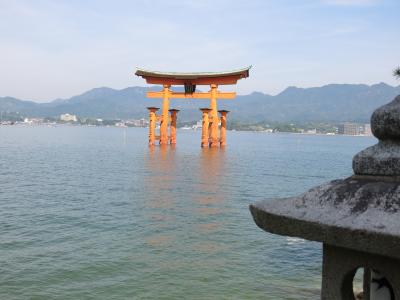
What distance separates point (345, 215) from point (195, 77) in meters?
42.4

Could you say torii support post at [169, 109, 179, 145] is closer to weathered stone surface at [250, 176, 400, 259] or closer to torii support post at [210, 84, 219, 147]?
torii support post at [210, 84, 219, 147]

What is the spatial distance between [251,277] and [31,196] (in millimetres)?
13741

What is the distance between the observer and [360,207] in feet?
9.64

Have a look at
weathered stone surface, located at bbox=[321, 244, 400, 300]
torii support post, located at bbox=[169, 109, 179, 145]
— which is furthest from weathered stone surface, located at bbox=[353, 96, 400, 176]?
torii support post, located at bbox=[169, 109, 179, 145]

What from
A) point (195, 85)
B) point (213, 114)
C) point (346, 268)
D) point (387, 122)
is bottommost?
point (346, 268)

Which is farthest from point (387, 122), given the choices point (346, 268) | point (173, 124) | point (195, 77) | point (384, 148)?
point (173, 124)

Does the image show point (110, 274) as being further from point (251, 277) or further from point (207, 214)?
point (207, 214)

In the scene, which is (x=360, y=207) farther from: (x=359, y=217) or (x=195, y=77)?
(x=195, y=77)

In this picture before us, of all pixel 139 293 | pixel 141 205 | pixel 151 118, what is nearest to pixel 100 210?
pixel 141 205

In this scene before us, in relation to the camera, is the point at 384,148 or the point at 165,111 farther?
the point at 165,111

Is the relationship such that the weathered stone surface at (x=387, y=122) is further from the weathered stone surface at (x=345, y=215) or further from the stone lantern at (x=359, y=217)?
the weathered stone surface at (x=345, y=215)

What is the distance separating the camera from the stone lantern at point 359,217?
9.07 feet

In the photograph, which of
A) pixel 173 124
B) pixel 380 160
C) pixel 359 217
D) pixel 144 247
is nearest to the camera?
pixel 359 217

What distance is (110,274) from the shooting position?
1013 centimetres
